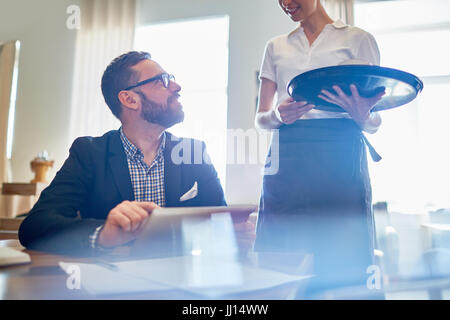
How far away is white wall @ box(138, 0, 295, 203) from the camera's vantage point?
8.80ft

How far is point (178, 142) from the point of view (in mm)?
855

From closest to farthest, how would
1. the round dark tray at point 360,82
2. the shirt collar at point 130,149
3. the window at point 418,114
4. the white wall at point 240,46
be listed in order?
the round dark tray at point 360,82
the shirt collar at point 130,149
the window at point 418,114
the white wall at point 240,46

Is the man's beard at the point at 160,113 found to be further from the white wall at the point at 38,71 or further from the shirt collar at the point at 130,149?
the white wall at the point at 38,71

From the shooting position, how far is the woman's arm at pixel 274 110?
2.05 ft

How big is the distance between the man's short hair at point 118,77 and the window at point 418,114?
99 centimetres

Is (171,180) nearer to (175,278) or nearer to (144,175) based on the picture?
(144,175)

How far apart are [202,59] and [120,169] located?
1.95 meters

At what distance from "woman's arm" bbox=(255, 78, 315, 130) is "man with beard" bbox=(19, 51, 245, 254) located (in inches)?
8.2

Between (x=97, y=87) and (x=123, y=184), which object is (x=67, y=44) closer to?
(x=97, y=87)

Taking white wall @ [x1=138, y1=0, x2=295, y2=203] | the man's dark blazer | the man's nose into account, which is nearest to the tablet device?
the man's dark blazer

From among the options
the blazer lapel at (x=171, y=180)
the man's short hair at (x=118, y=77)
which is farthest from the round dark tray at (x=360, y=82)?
the man's short hair at (x=118, y=77)

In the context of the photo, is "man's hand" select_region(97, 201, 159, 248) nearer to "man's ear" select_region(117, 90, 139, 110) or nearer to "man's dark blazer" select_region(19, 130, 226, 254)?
"man's dark blazer" select_region(19, 130, 226, 254)

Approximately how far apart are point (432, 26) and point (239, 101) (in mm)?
1408

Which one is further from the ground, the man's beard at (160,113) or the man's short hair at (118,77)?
the man's short hair at (118,77)
